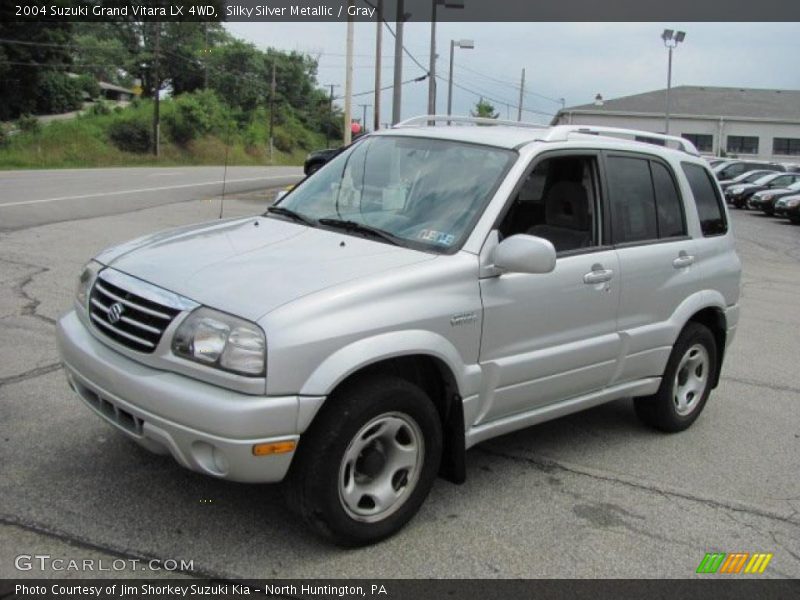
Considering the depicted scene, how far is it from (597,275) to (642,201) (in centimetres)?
84

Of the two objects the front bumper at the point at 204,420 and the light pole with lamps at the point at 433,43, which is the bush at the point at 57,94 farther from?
the front bumper at the point at 204,420

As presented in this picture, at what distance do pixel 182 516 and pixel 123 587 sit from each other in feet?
1.93

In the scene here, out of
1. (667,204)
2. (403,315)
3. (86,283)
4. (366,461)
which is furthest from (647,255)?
(86,283)

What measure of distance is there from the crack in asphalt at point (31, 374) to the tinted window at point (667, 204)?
419cm

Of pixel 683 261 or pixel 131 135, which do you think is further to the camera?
pixel 131 135

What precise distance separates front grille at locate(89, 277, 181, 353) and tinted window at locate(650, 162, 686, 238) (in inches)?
124

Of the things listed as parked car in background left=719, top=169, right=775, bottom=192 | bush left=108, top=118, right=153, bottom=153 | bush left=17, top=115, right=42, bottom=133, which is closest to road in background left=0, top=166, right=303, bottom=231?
parked car in background left=719, top=169, right=775, bottom=192

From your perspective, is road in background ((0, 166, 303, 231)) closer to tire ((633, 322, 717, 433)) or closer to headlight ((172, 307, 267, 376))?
tire ((633, 322, 717, 433))

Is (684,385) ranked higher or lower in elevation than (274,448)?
lower

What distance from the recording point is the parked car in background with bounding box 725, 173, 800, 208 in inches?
1235

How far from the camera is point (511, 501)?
4.07 meters

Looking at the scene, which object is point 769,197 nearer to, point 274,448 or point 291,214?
point 291,214

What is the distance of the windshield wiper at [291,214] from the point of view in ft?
14.3

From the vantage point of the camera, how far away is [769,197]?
1131 inches
